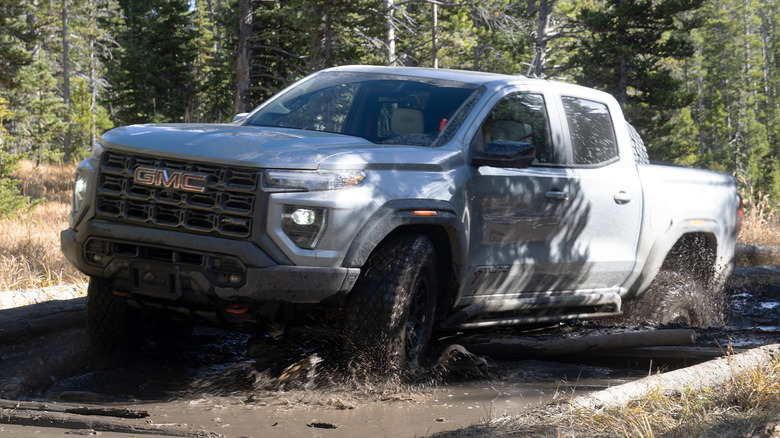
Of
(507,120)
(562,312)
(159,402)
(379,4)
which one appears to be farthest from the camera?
(379,4)

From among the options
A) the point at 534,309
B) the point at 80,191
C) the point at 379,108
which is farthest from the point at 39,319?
the point at 534,309

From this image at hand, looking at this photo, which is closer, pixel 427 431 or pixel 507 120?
pixel 427 431

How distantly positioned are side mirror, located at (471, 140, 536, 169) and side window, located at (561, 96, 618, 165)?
1005 millimetres

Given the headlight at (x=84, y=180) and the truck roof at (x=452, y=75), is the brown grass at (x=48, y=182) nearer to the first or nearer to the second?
the truck roof at (x=452, y=75)

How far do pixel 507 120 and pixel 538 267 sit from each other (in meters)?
1.04

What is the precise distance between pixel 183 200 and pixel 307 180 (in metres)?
0.67

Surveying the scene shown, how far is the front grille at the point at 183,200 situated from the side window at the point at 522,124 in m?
1.82

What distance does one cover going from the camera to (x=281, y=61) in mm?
23094

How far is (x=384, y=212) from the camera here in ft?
14.9

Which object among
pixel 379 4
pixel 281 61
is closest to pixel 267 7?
pixel 281 61

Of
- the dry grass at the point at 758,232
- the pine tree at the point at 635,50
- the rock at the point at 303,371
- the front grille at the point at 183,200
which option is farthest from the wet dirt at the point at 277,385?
the pine tree at the point at 635,50

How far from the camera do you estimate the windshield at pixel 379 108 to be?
5.40 metres

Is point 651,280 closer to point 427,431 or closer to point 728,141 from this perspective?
point 427,431

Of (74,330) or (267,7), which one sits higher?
(267,7)
